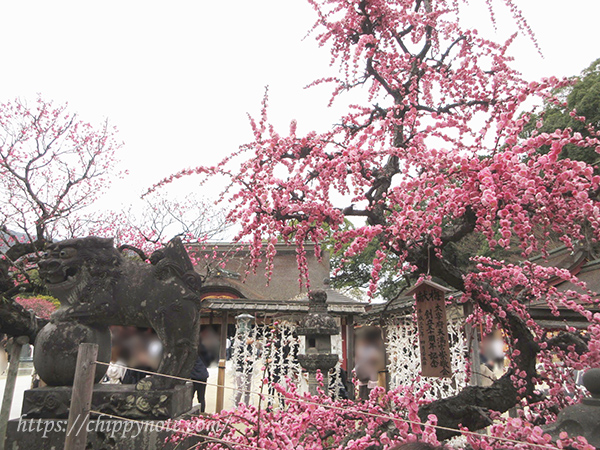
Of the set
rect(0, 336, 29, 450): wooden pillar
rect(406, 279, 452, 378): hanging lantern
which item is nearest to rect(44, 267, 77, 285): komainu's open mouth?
rect(0, 336, 29, 450): wooden pillar

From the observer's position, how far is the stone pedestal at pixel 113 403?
10.7 ft

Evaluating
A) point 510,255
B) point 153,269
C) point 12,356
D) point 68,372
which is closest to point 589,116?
point 510,255

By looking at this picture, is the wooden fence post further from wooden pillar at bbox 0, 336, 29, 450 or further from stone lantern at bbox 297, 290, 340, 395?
stone lantern at bbox 297, 290, 340, 395

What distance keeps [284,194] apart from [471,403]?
2.60 metres

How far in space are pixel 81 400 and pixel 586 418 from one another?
3.03 meters

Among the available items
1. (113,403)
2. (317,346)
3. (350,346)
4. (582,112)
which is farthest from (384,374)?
(582,112)

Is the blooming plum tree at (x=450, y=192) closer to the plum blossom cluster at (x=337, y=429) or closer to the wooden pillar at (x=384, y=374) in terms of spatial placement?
the plum blossom cluster at (x=337, y=429)

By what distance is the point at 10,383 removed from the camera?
18.3 feet

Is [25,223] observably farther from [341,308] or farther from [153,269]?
[341,308]

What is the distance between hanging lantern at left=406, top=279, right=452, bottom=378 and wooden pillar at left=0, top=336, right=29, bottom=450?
5.89 meters

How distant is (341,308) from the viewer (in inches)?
387

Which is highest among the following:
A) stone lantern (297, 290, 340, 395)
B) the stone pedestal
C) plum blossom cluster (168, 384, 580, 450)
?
stone lantern (297, 290, 340, 395)

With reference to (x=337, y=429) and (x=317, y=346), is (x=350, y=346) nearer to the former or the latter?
(x=317, y=346)

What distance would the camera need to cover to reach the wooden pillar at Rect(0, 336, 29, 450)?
215 inches
